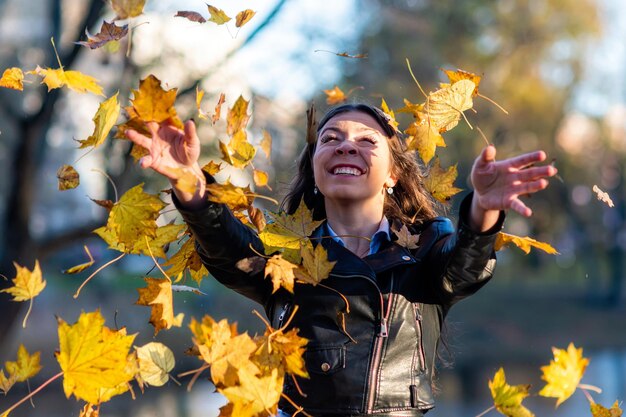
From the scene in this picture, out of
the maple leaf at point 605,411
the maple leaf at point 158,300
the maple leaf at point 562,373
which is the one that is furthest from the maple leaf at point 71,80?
the maple leaf at point 605,411

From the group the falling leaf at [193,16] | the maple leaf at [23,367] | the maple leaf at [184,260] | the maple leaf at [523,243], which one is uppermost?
the falling leaf at [193,16]

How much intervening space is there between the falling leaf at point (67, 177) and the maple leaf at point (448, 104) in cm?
112

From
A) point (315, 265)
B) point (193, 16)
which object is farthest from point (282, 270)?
point (193, 16)

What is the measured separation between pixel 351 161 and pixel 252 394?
83 cm

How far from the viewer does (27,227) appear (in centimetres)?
A: 951

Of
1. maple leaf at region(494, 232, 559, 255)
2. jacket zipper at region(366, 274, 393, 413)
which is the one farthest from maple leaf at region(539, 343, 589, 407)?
jacket zipper at region(366, 274, 393, 413)

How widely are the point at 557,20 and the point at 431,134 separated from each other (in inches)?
751

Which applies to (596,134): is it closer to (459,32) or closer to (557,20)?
(557,20)

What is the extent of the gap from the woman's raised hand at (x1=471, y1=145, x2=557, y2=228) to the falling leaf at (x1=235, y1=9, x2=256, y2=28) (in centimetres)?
90

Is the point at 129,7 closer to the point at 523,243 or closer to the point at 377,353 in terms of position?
the point at 377,353

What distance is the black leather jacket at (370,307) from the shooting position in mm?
2420

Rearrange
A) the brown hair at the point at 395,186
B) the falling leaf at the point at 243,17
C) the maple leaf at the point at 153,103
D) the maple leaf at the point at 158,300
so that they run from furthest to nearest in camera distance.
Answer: the brown hair at the point at 395,186, the falling leaf at the point at 243,17, the maple leaf at the point at 158,300, the maple leaf at the point at 153,103

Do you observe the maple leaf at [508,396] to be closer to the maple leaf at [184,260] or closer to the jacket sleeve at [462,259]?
the jacket sleeve at [462,259]

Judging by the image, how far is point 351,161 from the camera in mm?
2699
